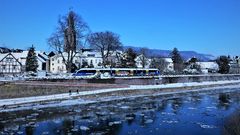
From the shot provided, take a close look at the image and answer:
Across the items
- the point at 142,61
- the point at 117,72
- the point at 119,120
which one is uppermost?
the point at 142,61

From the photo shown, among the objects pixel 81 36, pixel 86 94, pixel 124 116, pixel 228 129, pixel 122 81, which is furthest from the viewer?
pixel 81 36

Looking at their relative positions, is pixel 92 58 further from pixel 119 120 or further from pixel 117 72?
pixel 119 120

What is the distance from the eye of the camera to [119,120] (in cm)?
3059

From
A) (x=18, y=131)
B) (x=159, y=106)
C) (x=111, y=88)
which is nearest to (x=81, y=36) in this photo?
(x=111, y=88)

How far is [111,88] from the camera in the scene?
56.7 m

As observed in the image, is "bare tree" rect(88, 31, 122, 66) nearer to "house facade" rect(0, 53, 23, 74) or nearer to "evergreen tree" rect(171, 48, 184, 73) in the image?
"house facade" rect(0, 53, 23, 74)

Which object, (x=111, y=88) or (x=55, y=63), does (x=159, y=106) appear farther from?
(x=55, y=63)

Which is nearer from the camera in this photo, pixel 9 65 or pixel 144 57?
pixel 9 65

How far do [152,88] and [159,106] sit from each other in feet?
62.7

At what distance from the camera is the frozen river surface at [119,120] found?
25391 mm

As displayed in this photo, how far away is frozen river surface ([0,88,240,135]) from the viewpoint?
2539 cm

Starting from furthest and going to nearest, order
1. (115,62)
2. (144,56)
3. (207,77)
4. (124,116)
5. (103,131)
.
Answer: (144,56) → (115,62) → (207,77) → (124,116) → (103,131)

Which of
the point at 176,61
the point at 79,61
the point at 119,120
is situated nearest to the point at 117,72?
the point at 79,61

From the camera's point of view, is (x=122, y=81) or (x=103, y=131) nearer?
(x=103, y=131)
